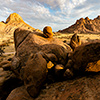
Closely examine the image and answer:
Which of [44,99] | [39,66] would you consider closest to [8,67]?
[39,66]

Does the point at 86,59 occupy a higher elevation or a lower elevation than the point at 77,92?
higher

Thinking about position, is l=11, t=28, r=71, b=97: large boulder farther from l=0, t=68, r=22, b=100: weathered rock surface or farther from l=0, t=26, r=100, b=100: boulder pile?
l=0, t=68, r=22, b=100: weathered rock surface

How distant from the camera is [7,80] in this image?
3859 millimetres

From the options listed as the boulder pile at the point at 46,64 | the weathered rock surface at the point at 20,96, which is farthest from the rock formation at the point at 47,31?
the weathered rock surface at the point at 20,96

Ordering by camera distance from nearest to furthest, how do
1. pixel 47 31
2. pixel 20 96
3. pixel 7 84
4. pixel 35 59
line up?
pixel 20 96 < pixel 35 59 < pixel 7 84 < pixel 47 31

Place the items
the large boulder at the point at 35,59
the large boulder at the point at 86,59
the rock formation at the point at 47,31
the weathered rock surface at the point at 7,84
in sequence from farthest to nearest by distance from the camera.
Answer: the rock formation at the point at 47,31
the weathered rock surface at the point at 7,84
the large boulder at the point at 35,59
the large boulder at the point at 86,59

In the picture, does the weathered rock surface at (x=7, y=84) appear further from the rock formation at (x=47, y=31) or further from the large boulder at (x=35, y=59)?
the rock formation at (x=47, y=31)

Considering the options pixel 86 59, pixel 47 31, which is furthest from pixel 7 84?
pixel 86 59

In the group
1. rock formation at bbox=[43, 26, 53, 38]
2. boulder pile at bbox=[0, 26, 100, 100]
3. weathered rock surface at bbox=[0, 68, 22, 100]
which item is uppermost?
rock formation at bbox=[43, 26, 53, 38]

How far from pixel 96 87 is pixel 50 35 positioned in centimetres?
350

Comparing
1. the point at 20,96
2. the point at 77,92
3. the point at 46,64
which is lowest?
the point at 20,96

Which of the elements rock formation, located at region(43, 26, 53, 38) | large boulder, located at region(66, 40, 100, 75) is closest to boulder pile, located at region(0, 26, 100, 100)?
large boulder, located at region(66, 40, 100, 75)

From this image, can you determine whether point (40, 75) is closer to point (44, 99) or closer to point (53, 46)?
point (44, 99)

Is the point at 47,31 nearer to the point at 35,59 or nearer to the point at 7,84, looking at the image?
the point at 35,59
